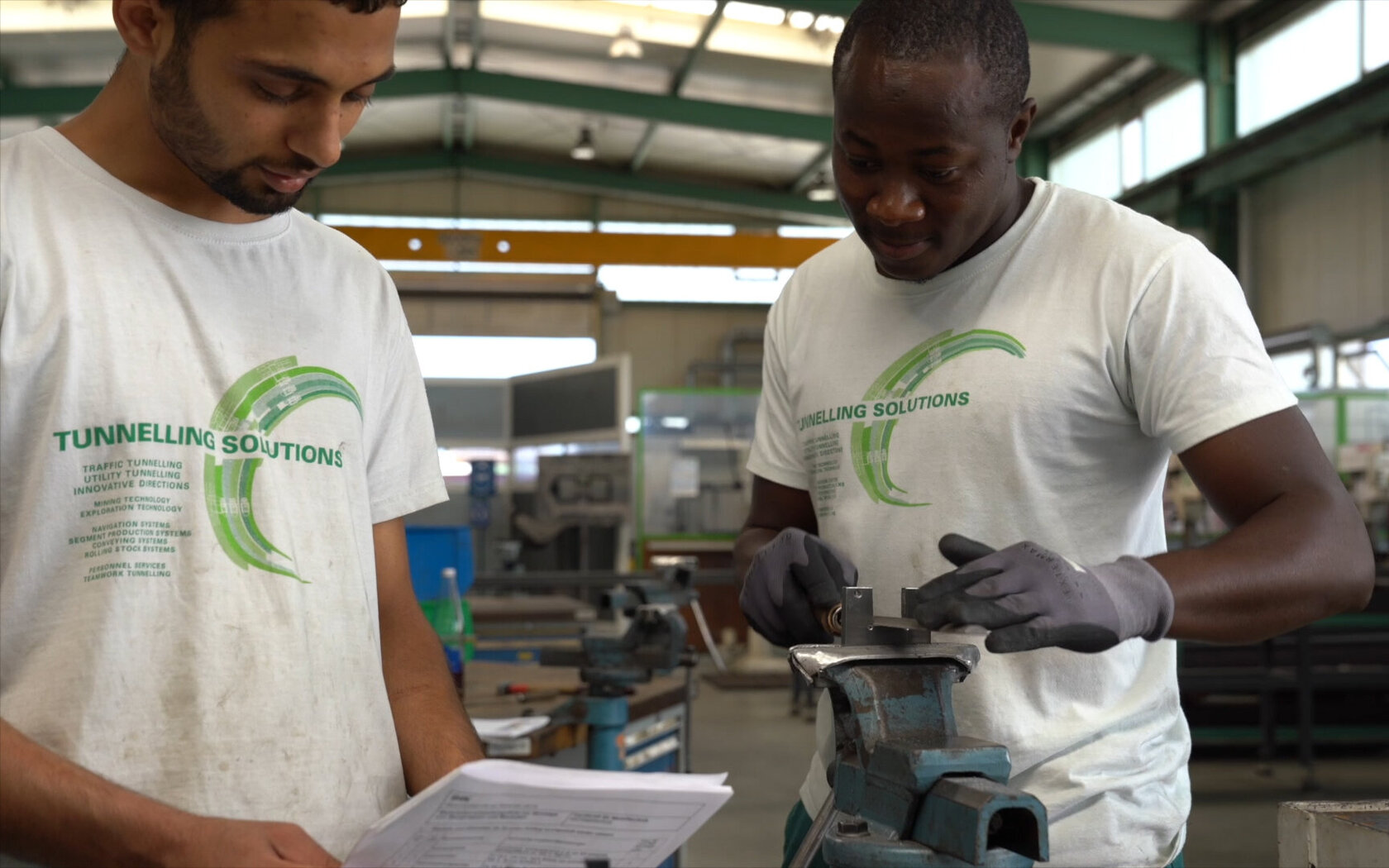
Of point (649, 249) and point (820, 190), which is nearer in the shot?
point (649, 249)

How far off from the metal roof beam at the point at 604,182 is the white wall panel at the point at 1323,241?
3843 millimetres

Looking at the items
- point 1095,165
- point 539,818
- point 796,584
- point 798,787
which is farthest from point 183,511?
point 1095,165

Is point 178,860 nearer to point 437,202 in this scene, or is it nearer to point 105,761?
point 105,761

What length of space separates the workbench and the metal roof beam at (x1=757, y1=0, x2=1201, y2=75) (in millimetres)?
4668

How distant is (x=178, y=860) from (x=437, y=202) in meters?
11.1

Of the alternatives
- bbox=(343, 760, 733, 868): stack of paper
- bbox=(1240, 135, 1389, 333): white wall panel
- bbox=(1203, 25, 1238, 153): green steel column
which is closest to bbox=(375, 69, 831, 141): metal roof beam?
bbox=(1203, 25, 1238, 153): green steel column

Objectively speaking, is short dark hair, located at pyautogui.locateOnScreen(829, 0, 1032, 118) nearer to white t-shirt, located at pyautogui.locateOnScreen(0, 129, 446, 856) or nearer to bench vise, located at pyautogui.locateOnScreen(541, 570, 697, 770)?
white t-shirt, located at pyautogui.locateOnScreen(0, 129, 446, 856)

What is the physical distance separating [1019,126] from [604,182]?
33.8 ft

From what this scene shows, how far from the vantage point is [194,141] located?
958 mm

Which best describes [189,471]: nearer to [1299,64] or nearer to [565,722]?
[565,722]

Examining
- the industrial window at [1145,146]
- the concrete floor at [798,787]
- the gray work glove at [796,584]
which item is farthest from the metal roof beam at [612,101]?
the gray work glove at [796,584]

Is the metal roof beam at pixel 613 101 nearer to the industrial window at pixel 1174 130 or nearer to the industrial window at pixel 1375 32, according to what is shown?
the industrial window at pixel 1174 130

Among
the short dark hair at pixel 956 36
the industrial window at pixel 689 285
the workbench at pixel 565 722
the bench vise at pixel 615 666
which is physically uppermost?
the industrial window at pixel 689 285

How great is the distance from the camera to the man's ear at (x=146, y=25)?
0.94 metres
